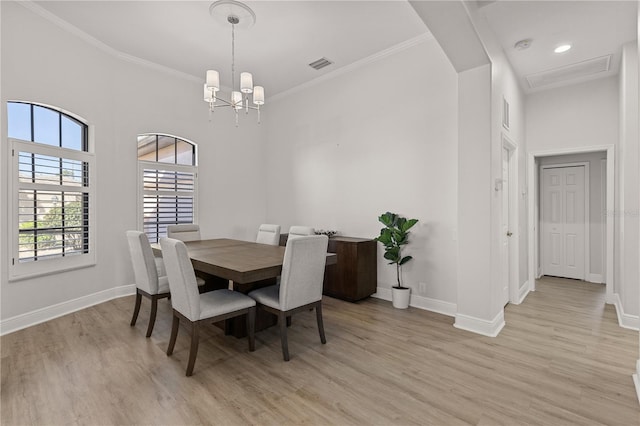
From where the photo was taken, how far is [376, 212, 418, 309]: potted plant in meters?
3.73

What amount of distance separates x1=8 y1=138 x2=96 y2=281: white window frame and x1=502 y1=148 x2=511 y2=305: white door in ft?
16.4

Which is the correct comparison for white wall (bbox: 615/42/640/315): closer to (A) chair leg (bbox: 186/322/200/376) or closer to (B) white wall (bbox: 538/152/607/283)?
(B) white wall (bbox: 538/152/607/283)

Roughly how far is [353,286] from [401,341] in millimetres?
1161

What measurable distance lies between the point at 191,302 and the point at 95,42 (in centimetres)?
375

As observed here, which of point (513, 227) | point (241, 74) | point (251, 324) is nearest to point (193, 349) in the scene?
point (251, 324)

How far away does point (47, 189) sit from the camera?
11.1 feet

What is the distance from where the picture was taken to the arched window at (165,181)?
178 inches

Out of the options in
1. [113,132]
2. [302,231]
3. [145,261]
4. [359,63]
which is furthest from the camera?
[359,63]

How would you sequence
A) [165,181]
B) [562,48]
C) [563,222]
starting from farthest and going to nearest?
[563,222]
[165,181]
[562,48]

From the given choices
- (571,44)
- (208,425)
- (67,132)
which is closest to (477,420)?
(208,425)

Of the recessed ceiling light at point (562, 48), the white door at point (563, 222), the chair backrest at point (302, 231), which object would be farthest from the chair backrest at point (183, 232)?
the white door at point (563, 222)

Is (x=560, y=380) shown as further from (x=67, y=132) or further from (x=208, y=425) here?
(x=67, y=132)

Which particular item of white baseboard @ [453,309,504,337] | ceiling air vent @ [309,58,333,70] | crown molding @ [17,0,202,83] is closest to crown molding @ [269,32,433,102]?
ceiling air vent @ [309,58,333,70]

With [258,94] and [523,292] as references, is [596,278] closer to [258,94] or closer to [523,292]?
[523,292]
